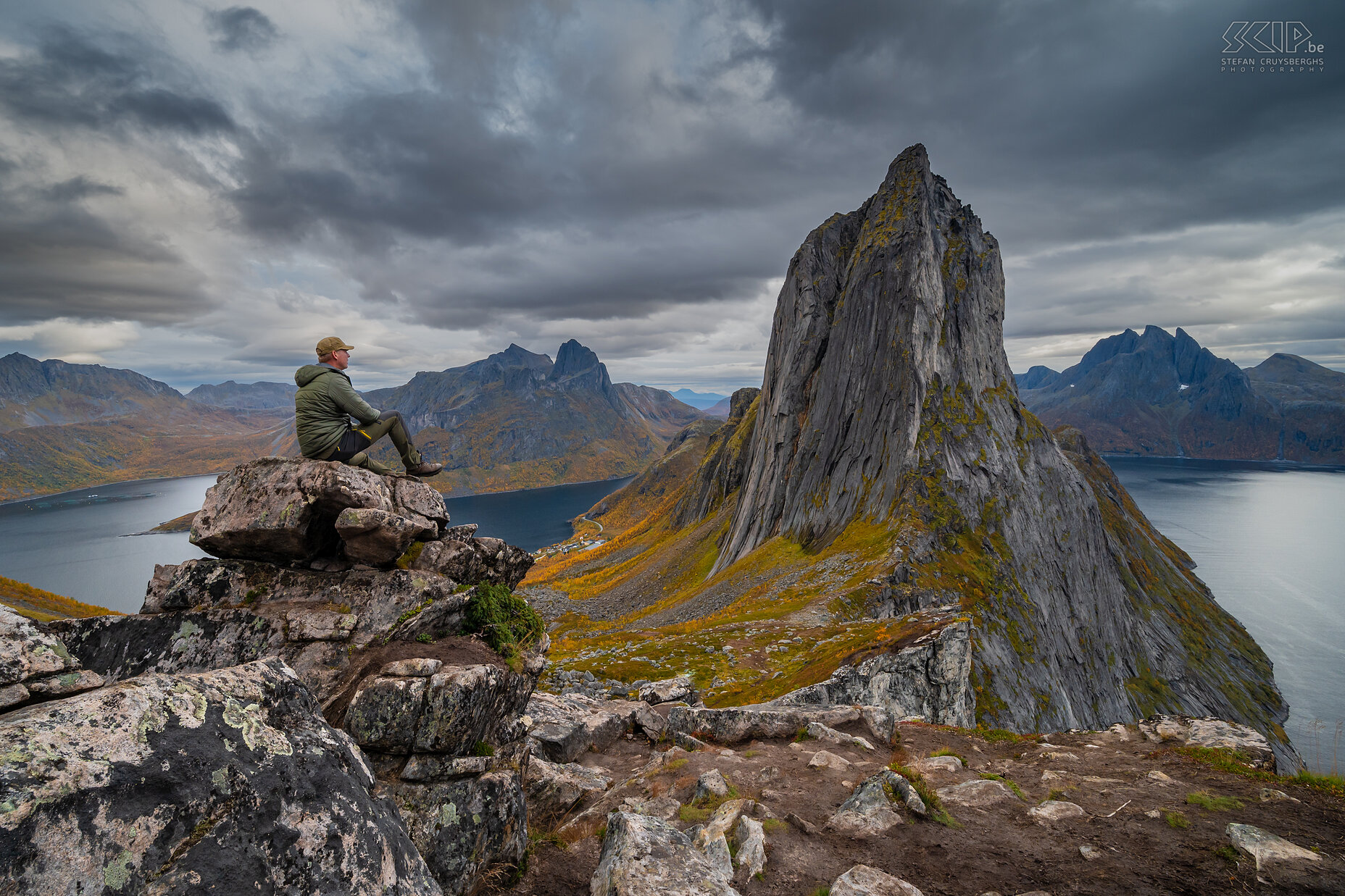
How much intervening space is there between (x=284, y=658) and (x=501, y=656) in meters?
4.12

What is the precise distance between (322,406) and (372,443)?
4.83 ft

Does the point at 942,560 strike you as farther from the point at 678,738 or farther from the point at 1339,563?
the point at 1339,563

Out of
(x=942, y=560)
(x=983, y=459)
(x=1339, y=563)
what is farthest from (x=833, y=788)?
(x=1339, y=563)

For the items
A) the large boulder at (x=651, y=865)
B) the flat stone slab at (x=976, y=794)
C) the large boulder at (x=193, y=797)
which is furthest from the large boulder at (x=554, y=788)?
the flat stone slab at (x=976, y=794)

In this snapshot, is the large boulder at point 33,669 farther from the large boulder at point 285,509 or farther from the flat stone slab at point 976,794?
the flat stone slab at point 976,794

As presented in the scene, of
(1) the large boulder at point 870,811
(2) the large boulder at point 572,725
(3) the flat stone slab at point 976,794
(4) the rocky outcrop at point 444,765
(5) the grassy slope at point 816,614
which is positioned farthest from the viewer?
(5) the grassy slope at point 816,614

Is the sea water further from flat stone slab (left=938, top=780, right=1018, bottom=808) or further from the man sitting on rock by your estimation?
the man sitting on rock

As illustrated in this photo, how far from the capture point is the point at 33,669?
19.6ft

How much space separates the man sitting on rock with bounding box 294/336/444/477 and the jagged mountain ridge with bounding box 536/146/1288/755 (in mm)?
22285

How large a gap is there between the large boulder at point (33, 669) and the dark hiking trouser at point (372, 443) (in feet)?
20.7

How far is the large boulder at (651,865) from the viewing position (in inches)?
308

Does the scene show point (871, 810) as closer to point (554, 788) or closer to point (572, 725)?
point (554, 788)

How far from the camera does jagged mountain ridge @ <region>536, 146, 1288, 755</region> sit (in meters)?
38.0

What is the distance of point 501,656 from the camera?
1181 cm
